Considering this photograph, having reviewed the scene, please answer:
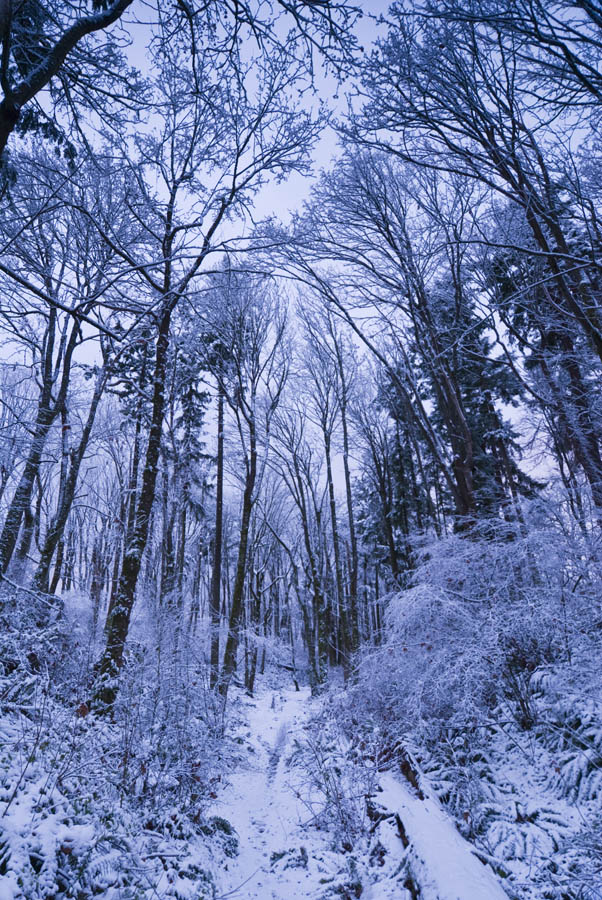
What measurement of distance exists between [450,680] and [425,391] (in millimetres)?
14911

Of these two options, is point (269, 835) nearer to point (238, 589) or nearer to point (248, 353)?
point (238, 589)

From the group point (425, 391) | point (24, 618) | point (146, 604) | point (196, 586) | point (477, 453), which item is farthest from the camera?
point (196, 586)

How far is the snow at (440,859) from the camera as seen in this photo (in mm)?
2604

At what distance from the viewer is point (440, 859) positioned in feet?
9.62

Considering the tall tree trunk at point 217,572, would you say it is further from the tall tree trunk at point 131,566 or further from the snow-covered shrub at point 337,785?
the tall tree trunk at point 131,566

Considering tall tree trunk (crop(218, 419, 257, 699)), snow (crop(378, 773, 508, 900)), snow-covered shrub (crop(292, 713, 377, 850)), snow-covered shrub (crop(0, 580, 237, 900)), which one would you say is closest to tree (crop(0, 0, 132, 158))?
snow-covered shrub (crop(0, 580, 237, 900))

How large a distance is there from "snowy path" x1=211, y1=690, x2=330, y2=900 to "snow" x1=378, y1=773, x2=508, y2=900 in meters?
0.92

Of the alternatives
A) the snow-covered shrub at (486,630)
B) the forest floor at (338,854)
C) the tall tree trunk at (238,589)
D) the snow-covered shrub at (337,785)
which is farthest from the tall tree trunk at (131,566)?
the snow-covered shrub at (486,630)

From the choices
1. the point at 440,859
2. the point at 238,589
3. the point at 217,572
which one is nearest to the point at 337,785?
the point at 440,859

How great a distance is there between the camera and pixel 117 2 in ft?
10.2

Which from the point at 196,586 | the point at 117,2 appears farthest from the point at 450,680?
the point at 196,586

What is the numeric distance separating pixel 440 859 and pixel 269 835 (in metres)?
2.41

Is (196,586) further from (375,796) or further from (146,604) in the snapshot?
(375,796)

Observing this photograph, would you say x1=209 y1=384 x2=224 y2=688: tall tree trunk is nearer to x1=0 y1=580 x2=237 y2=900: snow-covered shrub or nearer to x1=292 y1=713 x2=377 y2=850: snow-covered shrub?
x1=292 y1=713 x2=377 y2=850: snow-covered shrub
